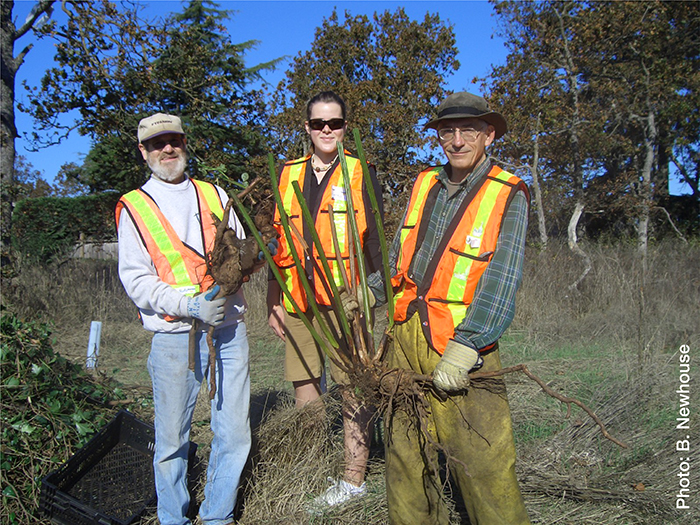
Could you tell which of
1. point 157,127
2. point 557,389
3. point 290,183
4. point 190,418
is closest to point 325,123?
point 290,183

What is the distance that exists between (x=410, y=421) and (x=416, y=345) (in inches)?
12.6

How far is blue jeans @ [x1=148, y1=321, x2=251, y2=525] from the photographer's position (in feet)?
7.30

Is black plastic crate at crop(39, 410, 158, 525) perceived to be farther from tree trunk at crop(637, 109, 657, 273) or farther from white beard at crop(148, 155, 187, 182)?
tree trunk at crop(637, 109, 657, 273)

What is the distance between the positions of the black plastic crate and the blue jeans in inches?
16.2

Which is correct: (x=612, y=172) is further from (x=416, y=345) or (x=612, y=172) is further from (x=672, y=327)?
(x=416, y=345)

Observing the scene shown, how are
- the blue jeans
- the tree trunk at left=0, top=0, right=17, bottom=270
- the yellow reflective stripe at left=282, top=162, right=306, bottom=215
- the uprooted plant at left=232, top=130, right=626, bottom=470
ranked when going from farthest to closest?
1. the tree trunk at left=0, top=0, right=17, bottom=270
2. the yellow reflective stripe at left=282, top=162, right=306, bottom=215
3. the blue jeans
4. the uprooted plant at left=232, top=130, right=626, bottom=470

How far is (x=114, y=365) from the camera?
542 centimetres

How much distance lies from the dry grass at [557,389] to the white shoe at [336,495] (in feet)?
0.19

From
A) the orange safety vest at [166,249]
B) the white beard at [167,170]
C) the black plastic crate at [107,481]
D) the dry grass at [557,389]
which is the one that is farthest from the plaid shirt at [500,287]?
the black plastic crate at [107,481]

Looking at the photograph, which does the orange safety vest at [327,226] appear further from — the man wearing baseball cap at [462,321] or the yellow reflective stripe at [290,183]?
the man wearing baseball cap at [462,321]

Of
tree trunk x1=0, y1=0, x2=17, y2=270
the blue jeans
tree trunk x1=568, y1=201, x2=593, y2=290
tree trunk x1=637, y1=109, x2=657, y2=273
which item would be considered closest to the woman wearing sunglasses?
the blue jeans

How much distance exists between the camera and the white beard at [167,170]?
2.30 meters

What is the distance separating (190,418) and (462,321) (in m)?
1.41

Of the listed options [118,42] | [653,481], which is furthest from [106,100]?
[653,481]
